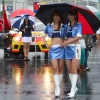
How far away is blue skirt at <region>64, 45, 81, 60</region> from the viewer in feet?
25.4

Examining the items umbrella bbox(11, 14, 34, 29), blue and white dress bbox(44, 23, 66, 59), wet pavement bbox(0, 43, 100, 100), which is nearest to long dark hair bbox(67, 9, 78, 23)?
blue and white dress bbox(44, 23, 66, 59)

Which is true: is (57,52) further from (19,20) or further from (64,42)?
(19,20)

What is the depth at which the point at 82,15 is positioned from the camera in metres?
8.21

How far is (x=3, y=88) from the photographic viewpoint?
28.9 feet

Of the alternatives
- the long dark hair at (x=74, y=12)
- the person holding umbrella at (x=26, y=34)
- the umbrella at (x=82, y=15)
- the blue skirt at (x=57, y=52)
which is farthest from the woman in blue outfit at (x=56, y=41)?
the person holding umbrella at (x=26, y=34)

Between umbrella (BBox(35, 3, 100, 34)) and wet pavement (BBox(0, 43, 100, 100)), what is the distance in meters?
1.42

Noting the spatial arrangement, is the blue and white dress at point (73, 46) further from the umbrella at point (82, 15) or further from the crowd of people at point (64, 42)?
the umbrella at point (82, 15)

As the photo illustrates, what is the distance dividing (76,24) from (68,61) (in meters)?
0.79

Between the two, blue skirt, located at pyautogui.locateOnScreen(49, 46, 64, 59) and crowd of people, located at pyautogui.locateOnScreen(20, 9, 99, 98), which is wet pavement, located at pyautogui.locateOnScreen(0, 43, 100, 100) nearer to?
crowd of people, located at pyautogui.locateOnScreen(20, 9, 99, 98)

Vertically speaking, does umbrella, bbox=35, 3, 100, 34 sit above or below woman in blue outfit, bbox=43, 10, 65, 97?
above

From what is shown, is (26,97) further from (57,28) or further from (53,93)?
(57,28)

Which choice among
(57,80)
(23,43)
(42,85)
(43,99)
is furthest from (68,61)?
(23,43)

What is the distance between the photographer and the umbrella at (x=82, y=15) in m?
8.13

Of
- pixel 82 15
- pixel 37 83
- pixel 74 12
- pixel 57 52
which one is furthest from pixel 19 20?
pixel 57 52
